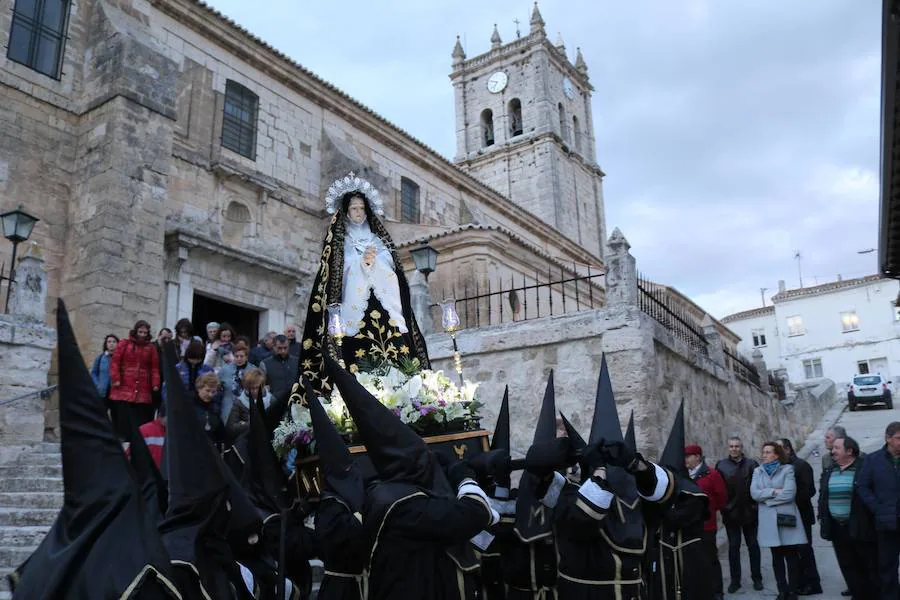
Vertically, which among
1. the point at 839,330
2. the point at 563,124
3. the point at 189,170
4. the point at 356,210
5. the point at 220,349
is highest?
the point at 563,124

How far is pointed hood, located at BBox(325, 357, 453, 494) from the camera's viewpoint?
3326 mm

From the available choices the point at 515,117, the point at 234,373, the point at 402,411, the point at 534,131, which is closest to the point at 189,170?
the point at 234,373

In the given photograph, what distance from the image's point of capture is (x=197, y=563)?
2691 mm

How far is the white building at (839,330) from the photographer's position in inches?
1618

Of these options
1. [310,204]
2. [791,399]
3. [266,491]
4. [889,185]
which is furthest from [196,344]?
[791,399]

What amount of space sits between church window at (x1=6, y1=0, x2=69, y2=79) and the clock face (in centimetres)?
2369

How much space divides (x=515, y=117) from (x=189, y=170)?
74.5 ft

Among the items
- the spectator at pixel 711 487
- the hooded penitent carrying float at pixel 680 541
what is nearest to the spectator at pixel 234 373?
the hooded penitent carrying float at pixel 680 541

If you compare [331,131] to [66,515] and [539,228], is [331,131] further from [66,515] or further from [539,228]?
[66,515]

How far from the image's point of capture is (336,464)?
363cm

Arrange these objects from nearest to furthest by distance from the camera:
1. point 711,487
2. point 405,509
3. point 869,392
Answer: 1. point 405,509
2. point 711,487
3. point 869,392

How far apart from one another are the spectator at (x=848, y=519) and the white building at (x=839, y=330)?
124ft

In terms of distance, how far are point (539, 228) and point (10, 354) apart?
19.6 meters

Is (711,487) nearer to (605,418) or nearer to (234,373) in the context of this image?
(605,418)
